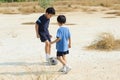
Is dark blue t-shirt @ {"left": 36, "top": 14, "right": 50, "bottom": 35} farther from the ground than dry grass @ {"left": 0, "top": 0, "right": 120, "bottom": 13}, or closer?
farther from the ground

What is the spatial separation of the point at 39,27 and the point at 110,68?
212 cm

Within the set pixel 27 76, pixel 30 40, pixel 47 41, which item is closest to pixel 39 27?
pixel 47 41

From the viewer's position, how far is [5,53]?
491 inches

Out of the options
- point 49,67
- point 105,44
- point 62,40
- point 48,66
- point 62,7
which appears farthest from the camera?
point 62,7

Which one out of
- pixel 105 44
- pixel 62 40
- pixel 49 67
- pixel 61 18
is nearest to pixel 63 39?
pixel 62 40

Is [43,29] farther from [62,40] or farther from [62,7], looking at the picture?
[62,7]

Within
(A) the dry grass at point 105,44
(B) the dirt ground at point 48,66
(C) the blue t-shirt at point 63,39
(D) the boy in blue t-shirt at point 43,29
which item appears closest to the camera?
(B) the dirt ground at point 48,66

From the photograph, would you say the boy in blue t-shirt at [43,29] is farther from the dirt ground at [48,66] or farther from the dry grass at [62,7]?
the dry grass at [62,7]

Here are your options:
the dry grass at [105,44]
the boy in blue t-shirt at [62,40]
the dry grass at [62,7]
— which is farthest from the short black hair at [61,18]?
the dry grass at [62,7]

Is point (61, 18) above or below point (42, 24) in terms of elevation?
above

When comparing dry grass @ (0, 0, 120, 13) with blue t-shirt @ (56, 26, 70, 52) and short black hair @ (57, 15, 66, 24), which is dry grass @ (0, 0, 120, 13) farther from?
short black hair @ (57, 15, 66, 24)

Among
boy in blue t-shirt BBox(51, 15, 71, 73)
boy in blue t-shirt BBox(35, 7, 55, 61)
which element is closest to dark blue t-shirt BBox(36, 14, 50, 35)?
boy in blue t-shirt BBox(35, 7, 55, 61)

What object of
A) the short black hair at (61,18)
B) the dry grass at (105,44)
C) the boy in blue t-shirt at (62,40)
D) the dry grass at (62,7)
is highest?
the short black hair at (61,18)

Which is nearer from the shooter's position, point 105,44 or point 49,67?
point 49,67
